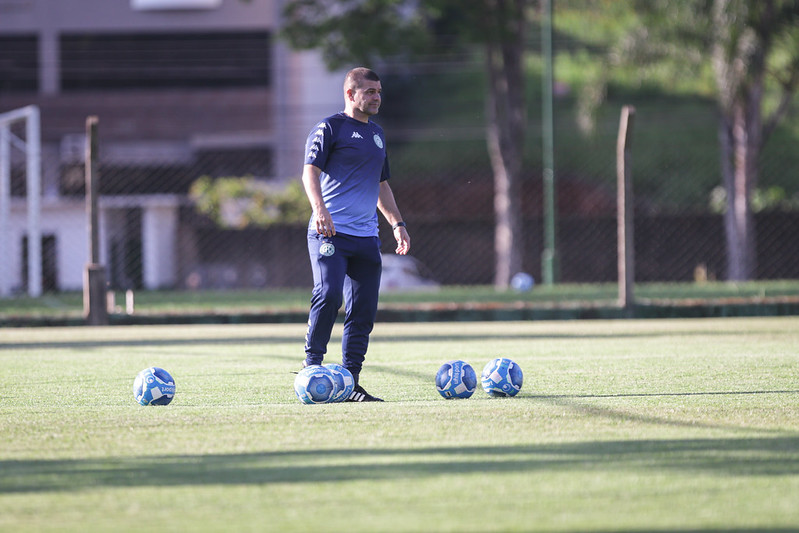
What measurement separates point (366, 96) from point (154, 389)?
2.02 metres

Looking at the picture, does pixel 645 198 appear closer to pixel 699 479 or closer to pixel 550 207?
pixel 550 207

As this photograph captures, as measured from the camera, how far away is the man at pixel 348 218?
673 cm

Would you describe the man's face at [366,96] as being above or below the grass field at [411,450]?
above

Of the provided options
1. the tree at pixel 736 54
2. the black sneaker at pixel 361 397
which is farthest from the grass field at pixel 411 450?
the tree at pixel 736 54

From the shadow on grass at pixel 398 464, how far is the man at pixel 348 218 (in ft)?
7.01

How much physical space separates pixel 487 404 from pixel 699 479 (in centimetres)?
211

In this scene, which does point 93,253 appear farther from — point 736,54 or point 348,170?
point 736,54

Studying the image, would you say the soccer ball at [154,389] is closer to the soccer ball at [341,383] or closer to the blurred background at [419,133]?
the soccer ball at [341,383]

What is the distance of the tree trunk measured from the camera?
24.5 m

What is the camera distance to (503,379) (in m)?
6.39

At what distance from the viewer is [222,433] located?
5.13 metres

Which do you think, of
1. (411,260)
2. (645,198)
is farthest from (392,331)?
(645,198)

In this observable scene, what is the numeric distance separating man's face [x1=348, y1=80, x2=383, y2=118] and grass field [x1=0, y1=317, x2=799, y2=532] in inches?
64.1

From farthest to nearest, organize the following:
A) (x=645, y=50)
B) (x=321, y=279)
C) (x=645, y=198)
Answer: (x=645, y=198)
(x=645, y=50)
(x=321, y=279)
